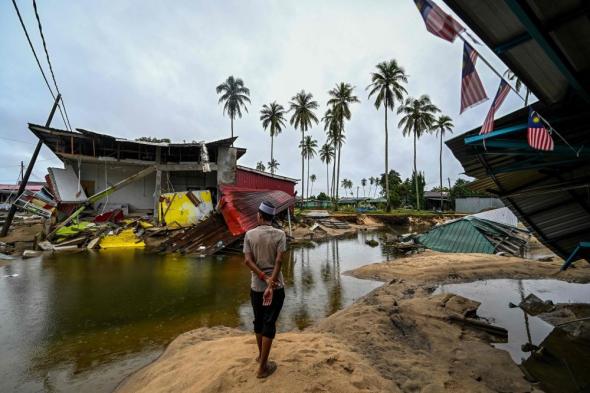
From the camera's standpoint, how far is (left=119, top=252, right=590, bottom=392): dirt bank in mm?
2938

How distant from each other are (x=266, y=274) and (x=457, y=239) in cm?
1337

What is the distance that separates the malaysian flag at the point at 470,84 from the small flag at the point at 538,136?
24.1 inches

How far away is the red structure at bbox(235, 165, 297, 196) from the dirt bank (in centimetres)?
1684

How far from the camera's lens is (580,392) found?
11.0 ft

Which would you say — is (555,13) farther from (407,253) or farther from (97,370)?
(407,253)

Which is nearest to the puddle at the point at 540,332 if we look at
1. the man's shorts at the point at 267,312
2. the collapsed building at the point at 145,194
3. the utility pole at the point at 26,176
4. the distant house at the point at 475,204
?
the man's shorts at the point at 267,312

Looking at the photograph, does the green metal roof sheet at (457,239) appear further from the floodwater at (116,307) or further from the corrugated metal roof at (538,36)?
the corrugated metal roof at (538,36)

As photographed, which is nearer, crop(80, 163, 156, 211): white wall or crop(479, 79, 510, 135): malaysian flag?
crop(479, 79, 510, 135): malaysian flag

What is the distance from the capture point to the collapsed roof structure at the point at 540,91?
8.44 ft

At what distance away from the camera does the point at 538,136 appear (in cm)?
330

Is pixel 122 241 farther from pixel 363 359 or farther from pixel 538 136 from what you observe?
pixel 538 136

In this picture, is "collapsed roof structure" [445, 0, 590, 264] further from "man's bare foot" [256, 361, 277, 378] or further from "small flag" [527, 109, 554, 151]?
"man's bare foot" [256, 361, 277, 378]

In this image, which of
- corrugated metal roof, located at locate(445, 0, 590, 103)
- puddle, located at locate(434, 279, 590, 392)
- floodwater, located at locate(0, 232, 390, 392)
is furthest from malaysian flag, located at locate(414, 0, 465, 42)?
floodwater, located at locate(0, 232, 390, 392)

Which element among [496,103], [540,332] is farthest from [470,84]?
[540,332]
